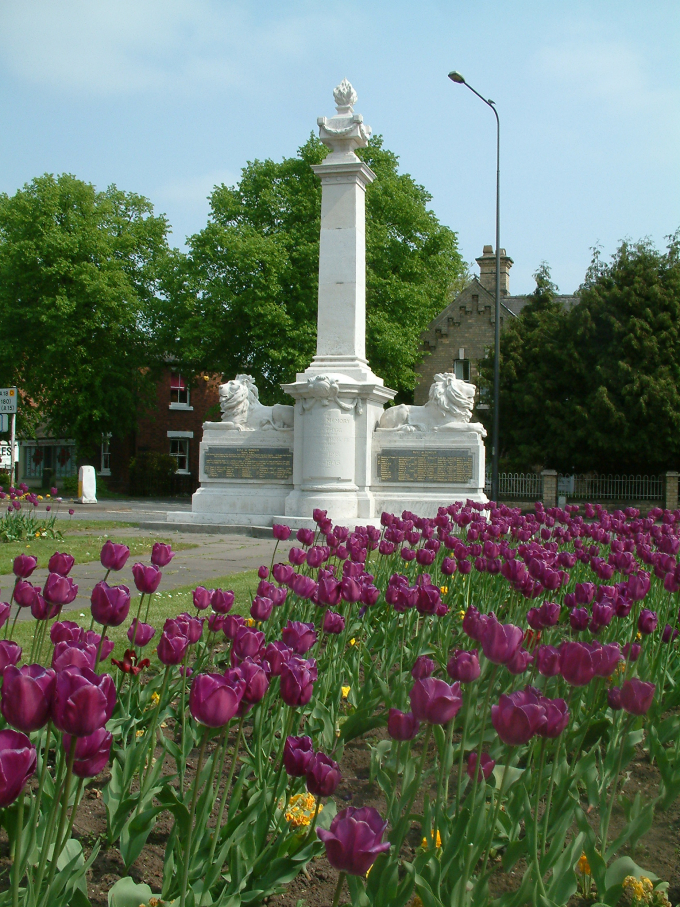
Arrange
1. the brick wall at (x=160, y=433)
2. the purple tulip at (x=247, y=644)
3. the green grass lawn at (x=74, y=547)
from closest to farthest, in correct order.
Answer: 1. the purple tulip at (x=247, y=644)
2. the green grass lawn at (x=74, y=547)
3. the brick wall at (x=160, y=433)

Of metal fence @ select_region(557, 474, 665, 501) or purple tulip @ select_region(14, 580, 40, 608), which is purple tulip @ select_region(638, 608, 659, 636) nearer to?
purple tulip @ select_region(14, 580, 40, 608)

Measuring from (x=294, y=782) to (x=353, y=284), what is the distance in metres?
13.7

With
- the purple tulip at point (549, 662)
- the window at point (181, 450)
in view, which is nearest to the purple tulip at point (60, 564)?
the purple tulip at point (549, 662)

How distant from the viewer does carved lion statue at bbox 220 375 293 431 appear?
53.5ft

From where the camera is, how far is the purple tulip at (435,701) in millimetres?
1951

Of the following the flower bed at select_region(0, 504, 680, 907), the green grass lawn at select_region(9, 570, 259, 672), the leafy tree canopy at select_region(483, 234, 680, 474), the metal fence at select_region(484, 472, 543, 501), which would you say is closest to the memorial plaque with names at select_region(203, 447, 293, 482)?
the green grass lawn at select_region(9, 570, 259, 672)

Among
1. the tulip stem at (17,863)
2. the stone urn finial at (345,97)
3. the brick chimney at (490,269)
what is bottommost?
the tulip stem at (17,863)

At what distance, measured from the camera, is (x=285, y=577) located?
381cm

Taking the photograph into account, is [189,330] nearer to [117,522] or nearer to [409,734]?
[117,522]

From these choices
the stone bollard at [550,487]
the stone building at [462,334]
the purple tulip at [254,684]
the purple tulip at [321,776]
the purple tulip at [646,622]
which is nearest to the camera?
the purple tulip at [321,776]

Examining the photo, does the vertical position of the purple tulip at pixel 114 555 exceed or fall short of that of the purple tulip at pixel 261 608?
it exceeds it

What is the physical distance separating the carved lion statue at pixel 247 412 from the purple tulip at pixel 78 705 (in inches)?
575

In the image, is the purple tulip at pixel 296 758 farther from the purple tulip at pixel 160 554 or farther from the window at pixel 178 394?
the window at pixel 178 394

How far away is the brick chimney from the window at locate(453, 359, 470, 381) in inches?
204
